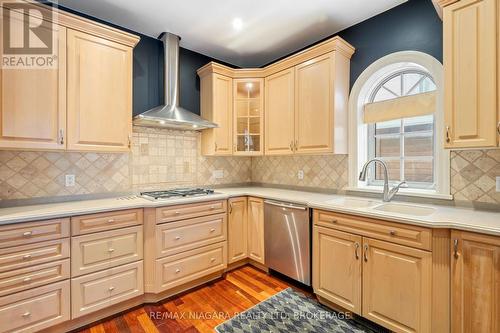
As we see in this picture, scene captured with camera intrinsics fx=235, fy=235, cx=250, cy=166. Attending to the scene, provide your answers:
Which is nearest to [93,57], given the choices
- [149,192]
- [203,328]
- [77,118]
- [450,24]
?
[77,118]

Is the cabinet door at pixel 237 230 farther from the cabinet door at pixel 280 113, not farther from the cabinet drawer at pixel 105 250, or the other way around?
the cabinet drawer at pixel 105 250

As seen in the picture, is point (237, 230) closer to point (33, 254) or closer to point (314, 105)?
point (314, 105)

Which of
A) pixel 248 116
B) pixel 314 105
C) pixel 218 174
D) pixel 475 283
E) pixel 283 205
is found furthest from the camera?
Result: pixel 218 174

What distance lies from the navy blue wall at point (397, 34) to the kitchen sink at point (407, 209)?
124cm

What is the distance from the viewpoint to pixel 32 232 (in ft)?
5.19

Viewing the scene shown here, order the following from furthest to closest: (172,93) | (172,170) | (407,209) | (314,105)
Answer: (172,170) < (172,93) < (314,105) < (407,209)

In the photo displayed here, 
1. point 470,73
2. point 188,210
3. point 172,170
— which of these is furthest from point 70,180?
point 470,73

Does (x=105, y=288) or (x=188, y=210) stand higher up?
(x=188, y=210)

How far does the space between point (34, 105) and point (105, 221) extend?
101 centimetres

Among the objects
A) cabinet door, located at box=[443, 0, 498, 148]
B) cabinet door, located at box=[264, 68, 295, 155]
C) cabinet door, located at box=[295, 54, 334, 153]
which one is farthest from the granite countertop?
cabinet door, located at box=[264, 68, 295, 155]

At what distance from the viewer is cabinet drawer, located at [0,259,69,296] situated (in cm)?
151

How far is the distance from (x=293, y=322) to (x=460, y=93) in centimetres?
206

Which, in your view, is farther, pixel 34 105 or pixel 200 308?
pixel 200 308

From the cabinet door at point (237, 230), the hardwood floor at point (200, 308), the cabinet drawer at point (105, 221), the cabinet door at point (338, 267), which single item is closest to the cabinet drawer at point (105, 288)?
the hardwood floor at point (200, 308)
